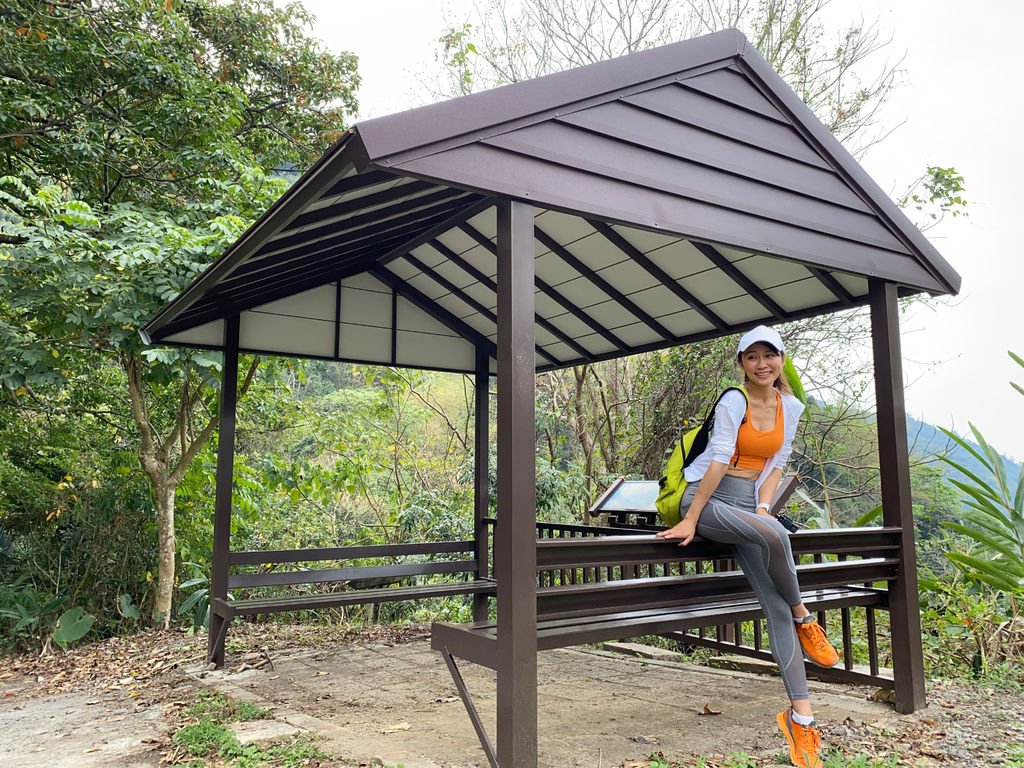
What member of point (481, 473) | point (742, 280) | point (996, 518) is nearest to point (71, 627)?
point (481, 473)

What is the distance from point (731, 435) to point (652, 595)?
819 mm

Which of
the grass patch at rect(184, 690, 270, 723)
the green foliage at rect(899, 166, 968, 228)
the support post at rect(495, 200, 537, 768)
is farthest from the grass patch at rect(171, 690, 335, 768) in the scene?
the green foliage at rect(899, 166, 968, 228)

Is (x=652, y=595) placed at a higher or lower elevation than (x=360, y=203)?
lower

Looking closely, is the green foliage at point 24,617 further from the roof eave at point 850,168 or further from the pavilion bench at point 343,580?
the roof eave at point 850,168

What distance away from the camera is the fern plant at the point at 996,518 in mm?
4867

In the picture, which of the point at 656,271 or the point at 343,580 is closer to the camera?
the point at 656,271

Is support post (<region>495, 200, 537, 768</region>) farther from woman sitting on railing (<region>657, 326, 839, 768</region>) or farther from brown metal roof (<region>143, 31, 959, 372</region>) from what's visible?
woman sitting on railing (<region>657, 326, 839, 768</region>)

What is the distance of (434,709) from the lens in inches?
164

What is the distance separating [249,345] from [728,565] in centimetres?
414

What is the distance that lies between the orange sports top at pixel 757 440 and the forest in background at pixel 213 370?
2.49m

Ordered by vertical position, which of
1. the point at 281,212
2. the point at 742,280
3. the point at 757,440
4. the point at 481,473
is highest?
the point at 742,280

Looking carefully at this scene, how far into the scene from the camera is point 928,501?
11141mm

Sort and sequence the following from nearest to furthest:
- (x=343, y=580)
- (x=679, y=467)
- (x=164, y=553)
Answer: (x=679, y=467) < (x=343, y=580) < (x=164, y=553)

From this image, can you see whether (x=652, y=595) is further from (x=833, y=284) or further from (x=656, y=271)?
(x=833, y=284)
